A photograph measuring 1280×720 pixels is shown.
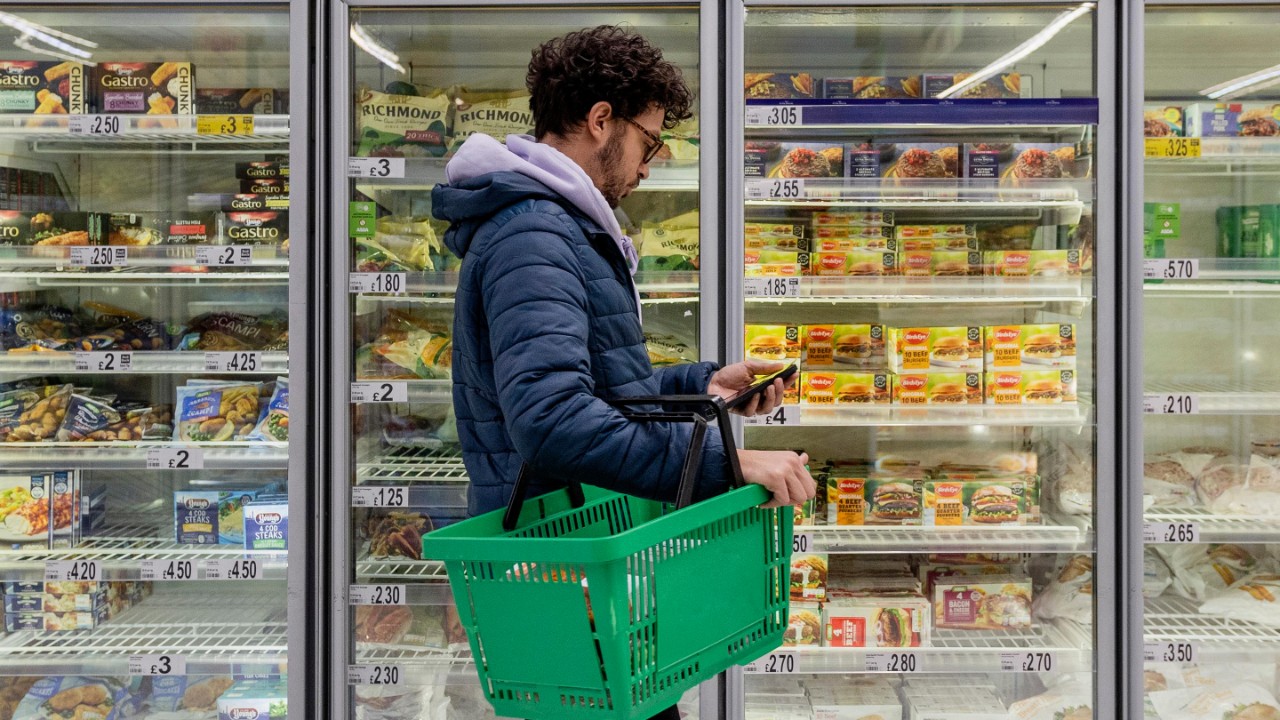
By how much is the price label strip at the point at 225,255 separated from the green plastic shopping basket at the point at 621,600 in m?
1.37

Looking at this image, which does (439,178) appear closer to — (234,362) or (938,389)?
(234,362)

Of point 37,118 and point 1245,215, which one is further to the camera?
point 1245,215

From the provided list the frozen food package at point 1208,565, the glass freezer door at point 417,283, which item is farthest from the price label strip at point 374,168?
the frozen food package at point 1208,565

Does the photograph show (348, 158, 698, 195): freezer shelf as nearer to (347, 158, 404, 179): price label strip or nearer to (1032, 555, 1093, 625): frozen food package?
(347, 158, 404, 179): price label strip

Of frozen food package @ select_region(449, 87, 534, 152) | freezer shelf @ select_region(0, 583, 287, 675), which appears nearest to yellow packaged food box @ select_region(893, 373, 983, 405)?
frozen food package @ select_region(449, 87, 534, 152)

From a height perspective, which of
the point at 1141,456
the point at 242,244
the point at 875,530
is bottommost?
the point at 875,530

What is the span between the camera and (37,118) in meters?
2.47

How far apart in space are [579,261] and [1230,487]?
216cm

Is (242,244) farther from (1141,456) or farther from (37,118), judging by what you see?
(1141,456)

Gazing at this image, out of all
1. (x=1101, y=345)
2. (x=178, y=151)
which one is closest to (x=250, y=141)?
(x=178, y=151)

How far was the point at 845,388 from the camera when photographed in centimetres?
267

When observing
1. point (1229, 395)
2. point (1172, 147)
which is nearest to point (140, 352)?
point (1172, 147)

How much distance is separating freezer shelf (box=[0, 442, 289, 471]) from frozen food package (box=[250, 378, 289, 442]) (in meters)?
0.07

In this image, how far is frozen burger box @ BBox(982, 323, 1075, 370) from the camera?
264 cm
